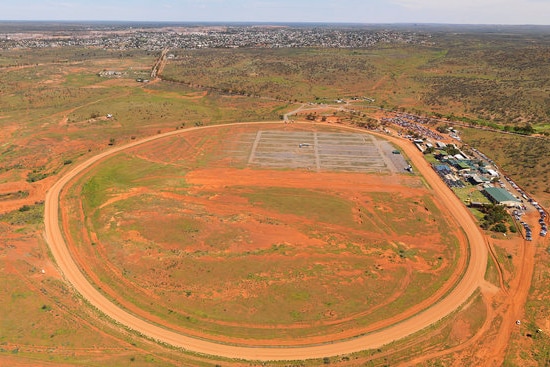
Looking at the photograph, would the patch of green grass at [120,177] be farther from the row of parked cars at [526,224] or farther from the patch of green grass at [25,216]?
the row of parked cars at [526,224]

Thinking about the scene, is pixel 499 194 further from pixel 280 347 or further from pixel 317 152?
pixel 280 347

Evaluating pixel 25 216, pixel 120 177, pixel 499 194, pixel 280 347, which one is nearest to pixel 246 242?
pixel 280 347

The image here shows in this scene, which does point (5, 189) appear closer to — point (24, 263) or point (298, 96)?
point (24, 263)

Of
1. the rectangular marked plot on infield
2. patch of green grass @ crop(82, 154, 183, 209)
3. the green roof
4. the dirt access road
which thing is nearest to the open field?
patch of green grass @ crop(82, 154, 183, 209)

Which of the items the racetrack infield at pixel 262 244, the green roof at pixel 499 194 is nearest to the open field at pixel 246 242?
the racetrack infield at pixel 262 244

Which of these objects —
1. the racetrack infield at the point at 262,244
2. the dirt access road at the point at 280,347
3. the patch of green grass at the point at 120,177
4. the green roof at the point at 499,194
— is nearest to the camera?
the dirt access road at the point at 280,347

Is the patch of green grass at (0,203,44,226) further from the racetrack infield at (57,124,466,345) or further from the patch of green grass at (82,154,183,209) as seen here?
the patch of green grass at (82,154,183,209)
